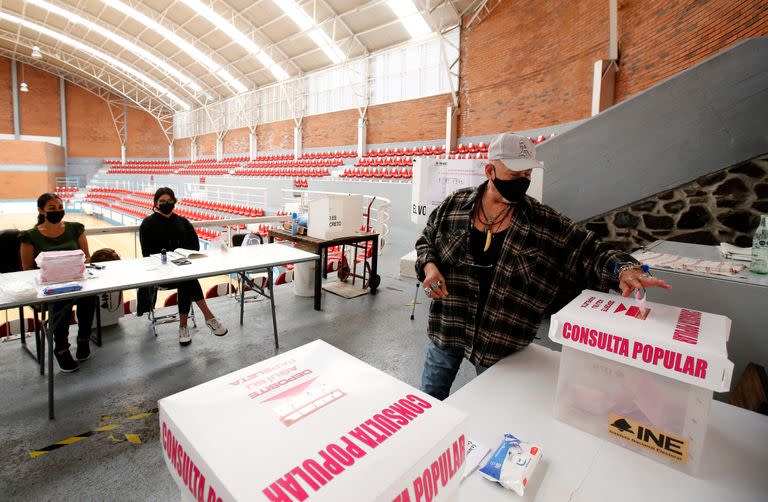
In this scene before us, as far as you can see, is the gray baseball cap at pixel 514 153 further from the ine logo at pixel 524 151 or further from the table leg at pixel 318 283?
the table leg at pixel 318 283

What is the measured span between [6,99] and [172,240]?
959 inches

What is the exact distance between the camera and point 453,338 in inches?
61.7

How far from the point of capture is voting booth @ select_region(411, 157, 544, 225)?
4359 millimetres

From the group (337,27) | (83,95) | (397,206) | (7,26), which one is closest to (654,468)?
(397,206)

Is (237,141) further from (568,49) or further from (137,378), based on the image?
(137,378)

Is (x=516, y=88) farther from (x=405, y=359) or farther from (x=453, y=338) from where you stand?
(x=453, y=338)

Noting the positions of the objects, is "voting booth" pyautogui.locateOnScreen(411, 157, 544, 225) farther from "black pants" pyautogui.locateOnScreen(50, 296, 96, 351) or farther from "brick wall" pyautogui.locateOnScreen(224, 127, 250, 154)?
"brick wall" pyautogui.locateOnScreen(224, 127, 250, 154)

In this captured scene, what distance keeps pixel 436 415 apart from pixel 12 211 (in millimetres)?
26189

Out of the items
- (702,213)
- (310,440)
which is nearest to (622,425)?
(310,440)

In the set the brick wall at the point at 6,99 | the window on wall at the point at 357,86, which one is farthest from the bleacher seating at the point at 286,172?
the brick wall at the point at 6,99

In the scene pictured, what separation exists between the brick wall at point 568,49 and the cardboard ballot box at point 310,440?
4.02 metres

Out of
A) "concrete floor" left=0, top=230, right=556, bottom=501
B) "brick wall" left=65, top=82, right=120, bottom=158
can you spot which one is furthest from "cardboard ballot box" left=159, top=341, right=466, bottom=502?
"brick wall" left=65, top=82, right=120, bottom=158

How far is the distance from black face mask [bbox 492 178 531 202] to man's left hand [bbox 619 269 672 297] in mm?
486

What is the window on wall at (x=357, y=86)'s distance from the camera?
10867mm
